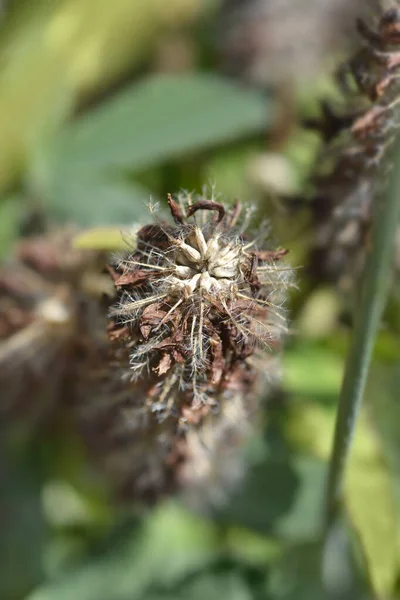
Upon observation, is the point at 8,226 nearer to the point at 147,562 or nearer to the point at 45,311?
the point at 45,311

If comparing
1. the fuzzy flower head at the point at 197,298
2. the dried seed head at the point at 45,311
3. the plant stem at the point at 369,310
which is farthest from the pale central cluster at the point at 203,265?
the dried seed head at the point at 45,311

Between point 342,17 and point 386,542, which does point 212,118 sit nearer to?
point 342,17

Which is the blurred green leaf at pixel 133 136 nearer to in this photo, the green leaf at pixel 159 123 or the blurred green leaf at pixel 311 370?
the green leaf at pixel 159 123

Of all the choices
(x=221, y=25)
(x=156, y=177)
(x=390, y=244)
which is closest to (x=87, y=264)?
(x=390, y=244)

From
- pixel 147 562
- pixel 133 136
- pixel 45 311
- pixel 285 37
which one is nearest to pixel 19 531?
pixel 147 562

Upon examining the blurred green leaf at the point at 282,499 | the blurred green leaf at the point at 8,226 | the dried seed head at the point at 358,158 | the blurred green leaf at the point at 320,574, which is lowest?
the blurred green leaf at the point at 320,574

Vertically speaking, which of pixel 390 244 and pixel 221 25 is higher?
pixel 221 25

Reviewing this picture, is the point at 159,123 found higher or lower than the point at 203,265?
higher
